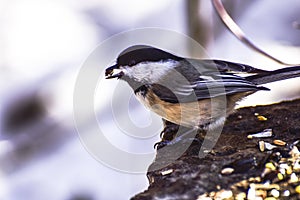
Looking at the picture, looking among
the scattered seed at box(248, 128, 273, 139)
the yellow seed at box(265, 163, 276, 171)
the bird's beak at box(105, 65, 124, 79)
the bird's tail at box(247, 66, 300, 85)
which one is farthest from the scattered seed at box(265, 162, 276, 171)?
the bird's beak at box(105, 65, 124, 79)

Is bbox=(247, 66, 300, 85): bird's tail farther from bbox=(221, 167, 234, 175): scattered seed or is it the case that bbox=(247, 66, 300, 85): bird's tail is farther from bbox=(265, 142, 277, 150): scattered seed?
bbox=(221, 167, 234, 175): scattered seed

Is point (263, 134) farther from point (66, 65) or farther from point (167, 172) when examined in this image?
point (66, 65)

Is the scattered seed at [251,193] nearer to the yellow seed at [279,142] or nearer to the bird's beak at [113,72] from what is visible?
the yellow seed at [279,142]

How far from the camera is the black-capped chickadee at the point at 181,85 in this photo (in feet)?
4.22

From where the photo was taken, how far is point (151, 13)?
1485 millimetres

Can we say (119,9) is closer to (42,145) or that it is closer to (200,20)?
(200,20)

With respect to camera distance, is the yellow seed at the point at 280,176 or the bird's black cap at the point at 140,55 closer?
the yellow seed at the point at 280,176

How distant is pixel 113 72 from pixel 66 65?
5.4 inches

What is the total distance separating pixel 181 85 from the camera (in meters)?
1.30

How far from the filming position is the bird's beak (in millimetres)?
1299

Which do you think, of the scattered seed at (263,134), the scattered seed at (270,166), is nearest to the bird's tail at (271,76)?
the scattered seed at (263,134)

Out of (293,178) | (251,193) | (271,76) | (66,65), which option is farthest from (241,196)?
(66,65)

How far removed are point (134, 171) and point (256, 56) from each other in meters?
0.49

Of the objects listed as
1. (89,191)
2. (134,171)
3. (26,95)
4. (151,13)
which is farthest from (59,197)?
Answer: (151,13)
